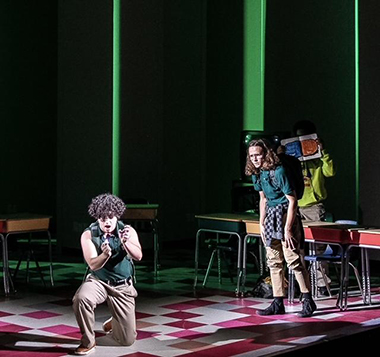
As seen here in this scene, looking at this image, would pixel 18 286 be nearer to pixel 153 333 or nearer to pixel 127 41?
pixel 153 333

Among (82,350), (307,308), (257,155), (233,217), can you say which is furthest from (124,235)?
(233,217)

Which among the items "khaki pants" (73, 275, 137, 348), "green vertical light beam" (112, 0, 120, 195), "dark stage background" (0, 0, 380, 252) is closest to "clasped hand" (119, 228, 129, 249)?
"khaki pants" (73, 275, 137, 348)

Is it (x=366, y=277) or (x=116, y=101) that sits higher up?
(x=116, y=101)

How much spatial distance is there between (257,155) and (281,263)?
3.12 feet

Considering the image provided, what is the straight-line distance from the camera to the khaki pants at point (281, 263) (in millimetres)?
7059

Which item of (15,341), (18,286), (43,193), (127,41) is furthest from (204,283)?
(43,193)

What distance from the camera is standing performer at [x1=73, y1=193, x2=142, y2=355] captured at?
5.91 meters

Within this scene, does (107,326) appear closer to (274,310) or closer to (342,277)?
(274,310)

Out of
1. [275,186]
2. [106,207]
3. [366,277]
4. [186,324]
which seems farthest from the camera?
[366,277]

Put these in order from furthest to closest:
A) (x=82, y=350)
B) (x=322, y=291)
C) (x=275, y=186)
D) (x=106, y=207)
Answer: (x=322, y=291) < (x=275, y=186) < (x=106, y=207) < (x=82, y=350)

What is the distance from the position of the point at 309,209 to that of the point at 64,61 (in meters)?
4.35

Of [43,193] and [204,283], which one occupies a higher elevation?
[43,193]

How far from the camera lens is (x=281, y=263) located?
7.28 m

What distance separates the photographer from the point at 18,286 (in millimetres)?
8719
